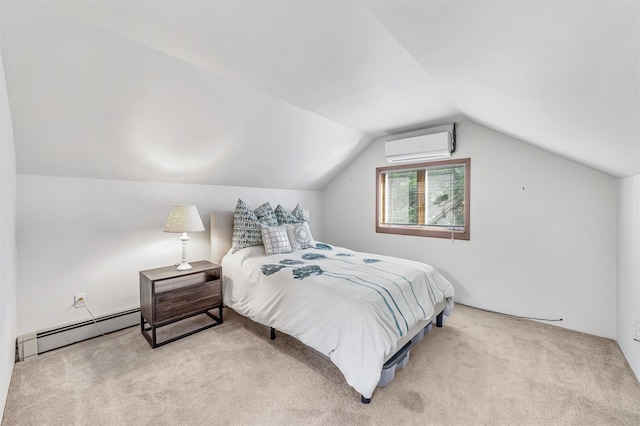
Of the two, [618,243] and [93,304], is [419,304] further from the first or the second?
[93,304]

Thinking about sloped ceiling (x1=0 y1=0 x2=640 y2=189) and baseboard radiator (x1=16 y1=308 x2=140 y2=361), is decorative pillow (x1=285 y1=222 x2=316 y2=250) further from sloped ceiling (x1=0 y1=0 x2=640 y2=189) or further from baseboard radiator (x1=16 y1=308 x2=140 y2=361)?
baseboard radiator (x1=16 y1=308 x2=140 y2=361)

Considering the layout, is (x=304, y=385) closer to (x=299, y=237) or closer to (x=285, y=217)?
(x=299, y=237)

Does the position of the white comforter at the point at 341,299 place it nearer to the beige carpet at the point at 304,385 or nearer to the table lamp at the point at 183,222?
the beige carpet at the point at 304,385

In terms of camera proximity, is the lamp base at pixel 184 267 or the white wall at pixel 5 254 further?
the lamp base at pixel 184 267

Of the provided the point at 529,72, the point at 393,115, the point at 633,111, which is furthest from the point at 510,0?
the point at 393,115

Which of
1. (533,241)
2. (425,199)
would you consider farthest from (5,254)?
(533,241)

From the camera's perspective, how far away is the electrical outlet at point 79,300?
245 cm

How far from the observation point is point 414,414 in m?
1.59

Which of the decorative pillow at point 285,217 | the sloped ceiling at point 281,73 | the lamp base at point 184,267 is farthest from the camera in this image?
the decorative pillow at point 285,217

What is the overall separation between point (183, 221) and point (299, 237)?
132 cm

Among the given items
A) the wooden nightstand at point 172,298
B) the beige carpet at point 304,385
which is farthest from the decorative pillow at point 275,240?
the beige carpet at point 304,385

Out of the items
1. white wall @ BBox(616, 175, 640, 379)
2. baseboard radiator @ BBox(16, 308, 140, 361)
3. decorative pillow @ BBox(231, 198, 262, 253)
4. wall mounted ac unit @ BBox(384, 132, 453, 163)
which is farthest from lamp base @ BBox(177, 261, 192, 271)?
white wall @ BBox(616, 175, 640, 379)

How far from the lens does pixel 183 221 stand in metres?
2.64

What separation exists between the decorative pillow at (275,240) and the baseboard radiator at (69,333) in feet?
4.76
